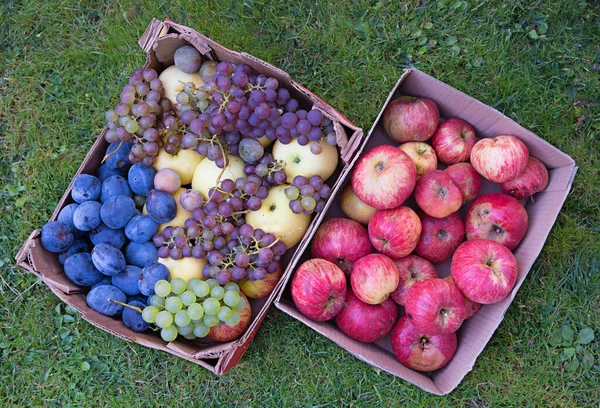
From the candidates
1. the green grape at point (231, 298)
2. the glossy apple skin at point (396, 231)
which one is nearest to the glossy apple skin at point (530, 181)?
the glossy apple skin at point (396, 231)

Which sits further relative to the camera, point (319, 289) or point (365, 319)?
point (365, 319)

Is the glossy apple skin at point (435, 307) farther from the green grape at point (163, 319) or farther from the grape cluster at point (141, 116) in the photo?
the grape cluster at point (141, 116)

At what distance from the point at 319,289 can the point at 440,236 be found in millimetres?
660

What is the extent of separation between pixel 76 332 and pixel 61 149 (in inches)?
42.6

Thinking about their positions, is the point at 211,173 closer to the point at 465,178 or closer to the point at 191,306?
the point at 191,306

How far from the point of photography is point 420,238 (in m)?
2.44

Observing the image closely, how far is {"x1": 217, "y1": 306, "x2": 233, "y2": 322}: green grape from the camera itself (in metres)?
2.23

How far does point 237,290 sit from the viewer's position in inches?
91.4

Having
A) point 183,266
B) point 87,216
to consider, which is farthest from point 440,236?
point 87,216

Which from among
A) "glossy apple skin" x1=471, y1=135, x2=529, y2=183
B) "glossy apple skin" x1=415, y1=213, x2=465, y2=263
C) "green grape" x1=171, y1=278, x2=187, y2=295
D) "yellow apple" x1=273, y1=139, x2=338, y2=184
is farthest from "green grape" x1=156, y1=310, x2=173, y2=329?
"glossy apple skin" x1=471, y1=135, x2=529, y2=183

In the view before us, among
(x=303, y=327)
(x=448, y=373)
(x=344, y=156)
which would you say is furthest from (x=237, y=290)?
(x=448, y=373)

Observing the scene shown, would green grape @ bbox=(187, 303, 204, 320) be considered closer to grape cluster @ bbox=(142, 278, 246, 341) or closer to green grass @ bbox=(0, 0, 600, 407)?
grape cluster @ bbox=(142, 278, 246, 341)

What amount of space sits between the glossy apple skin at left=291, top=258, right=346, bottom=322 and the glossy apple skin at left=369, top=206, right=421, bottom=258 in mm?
242

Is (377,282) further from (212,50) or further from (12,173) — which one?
(12,173)
